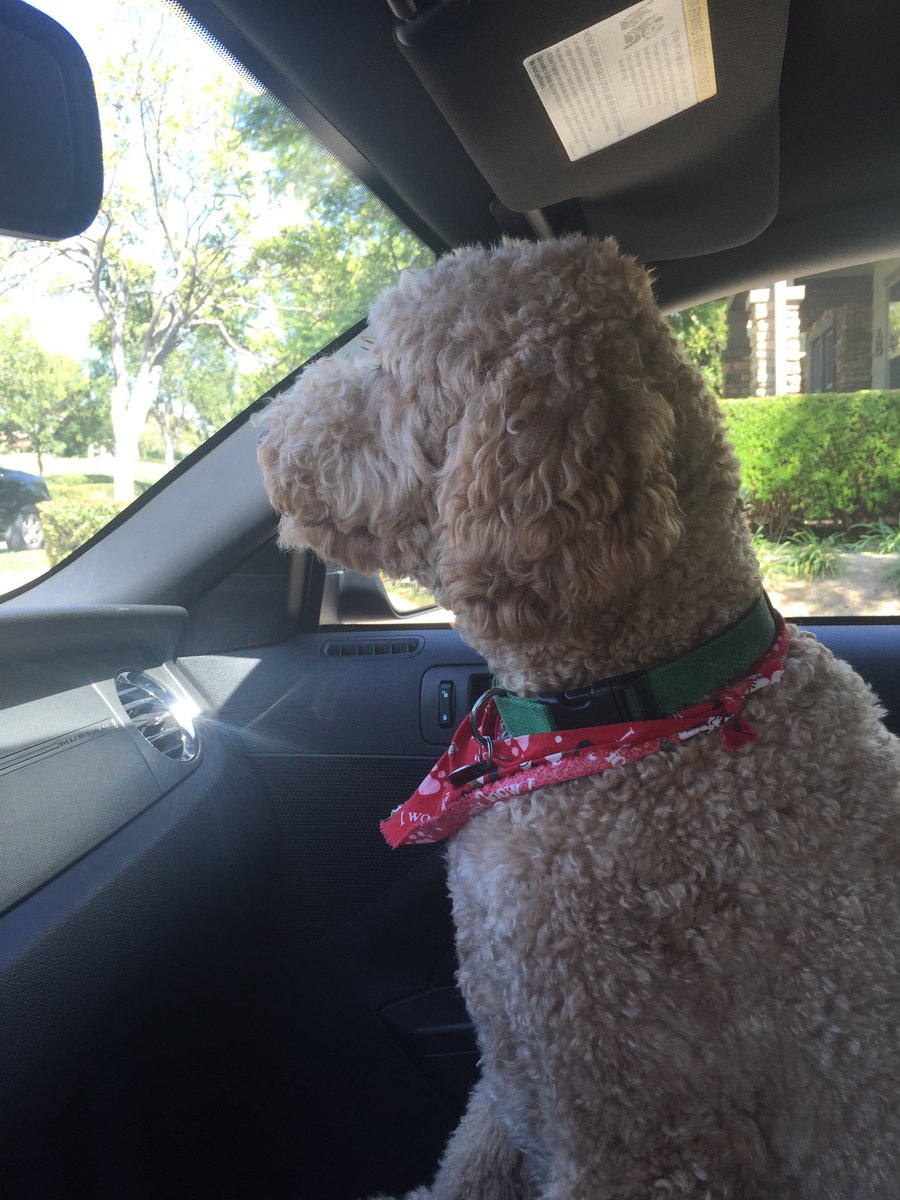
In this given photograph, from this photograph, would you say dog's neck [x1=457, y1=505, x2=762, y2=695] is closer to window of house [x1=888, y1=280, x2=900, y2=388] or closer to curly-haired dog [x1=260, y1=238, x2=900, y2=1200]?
curly-haired dog [x1=260, y1=238, x2=900, y2=1200]

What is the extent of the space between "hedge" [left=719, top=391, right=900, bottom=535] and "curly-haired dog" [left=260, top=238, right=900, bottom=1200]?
6.20ft

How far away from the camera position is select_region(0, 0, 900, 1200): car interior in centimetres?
132

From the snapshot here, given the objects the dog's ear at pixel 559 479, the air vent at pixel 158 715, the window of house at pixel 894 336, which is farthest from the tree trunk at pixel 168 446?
the window of house at pixel 894 336

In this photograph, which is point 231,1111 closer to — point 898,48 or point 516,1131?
point 516,1131

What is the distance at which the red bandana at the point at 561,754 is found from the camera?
131 cm

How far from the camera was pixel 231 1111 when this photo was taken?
1.82 meters

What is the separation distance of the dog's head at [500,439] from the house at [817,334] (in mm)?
1326

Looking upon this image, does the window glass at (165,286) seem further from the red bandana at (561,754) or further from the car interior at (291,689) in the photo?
the red bandana at (561,754)

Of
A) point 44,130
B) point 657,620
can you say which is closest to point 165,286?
point 44,130

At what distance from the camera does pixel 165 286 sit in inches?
78.1

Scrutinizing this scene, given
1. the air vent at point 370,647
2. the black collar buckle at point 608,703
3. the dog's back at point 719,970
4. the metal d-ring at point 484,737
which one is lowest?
the dog's back at point 719,970

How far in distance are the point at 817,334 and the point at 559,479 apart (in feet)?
8.25

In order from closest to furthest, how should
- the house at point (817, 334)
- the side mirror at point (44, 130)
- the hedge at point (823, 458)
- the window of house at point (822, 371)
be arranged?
the side mirror at point (44, 130)
the house at point (817, 334)
the hedge at point (823, 458)
the window of house at point (822, 371)

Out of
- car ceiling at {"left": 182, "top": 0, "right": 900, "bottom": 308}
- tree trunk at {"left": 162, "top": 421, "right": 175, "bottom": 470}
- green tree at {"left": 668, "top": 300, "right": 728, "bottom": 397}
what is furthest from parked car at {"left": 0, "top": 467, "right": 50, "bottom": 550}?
green tree at {"left": 668, "top": 300, "right": 728, "bottom": 397}
